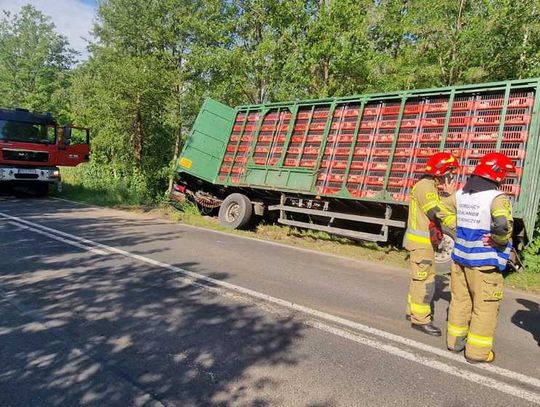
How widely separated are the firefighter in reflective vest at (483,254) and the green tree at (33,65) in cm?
3508

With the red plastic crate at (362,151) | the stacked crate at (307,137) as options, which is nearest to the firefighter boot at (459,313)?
the red plastic crate at (362,151)

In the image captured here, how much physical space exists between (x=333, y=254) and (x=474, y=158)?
2910mm

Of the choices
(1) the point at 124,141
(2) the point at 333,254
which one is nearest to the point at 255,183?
(2) the point at 333,254

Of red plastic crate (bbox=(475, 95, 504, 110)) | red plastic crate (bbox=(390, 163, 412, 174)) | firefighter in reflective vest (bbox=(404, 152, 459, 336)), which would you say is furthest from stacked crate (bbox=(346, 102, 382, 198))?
firefighter in reflective vest (bbox=(404, 152, 459, 336))

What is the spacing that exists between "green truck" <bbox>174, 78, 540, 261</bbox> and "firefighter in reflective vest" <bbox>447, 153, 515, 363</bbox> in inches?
125

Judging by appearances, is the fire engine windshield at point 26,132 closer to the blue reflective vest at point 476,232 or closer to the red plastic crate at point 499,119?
the red plastic crate at point 499,119

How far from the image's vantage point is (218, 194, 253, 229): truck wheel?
412 inches

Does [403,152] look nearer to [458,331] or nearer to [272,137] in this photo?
[272,137]

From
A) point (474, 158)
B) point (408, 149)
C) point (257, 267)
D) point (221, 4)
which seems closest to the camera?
point (257, 267)

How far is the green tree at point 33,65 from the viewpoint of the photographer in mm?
35844

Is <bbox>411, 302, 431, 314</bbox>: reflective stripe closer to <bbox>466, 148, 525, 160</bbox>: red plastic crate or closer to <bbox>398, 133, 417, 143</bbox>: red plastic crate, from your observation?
Answer: <bbox>466, 148, 525, 160</bbox>: red plastic crate

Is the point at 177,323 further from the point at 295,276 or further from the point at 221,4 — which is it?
the point at 221,4

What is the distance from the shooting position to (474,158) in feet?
22.9

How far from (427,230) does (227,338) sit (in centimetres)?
217
